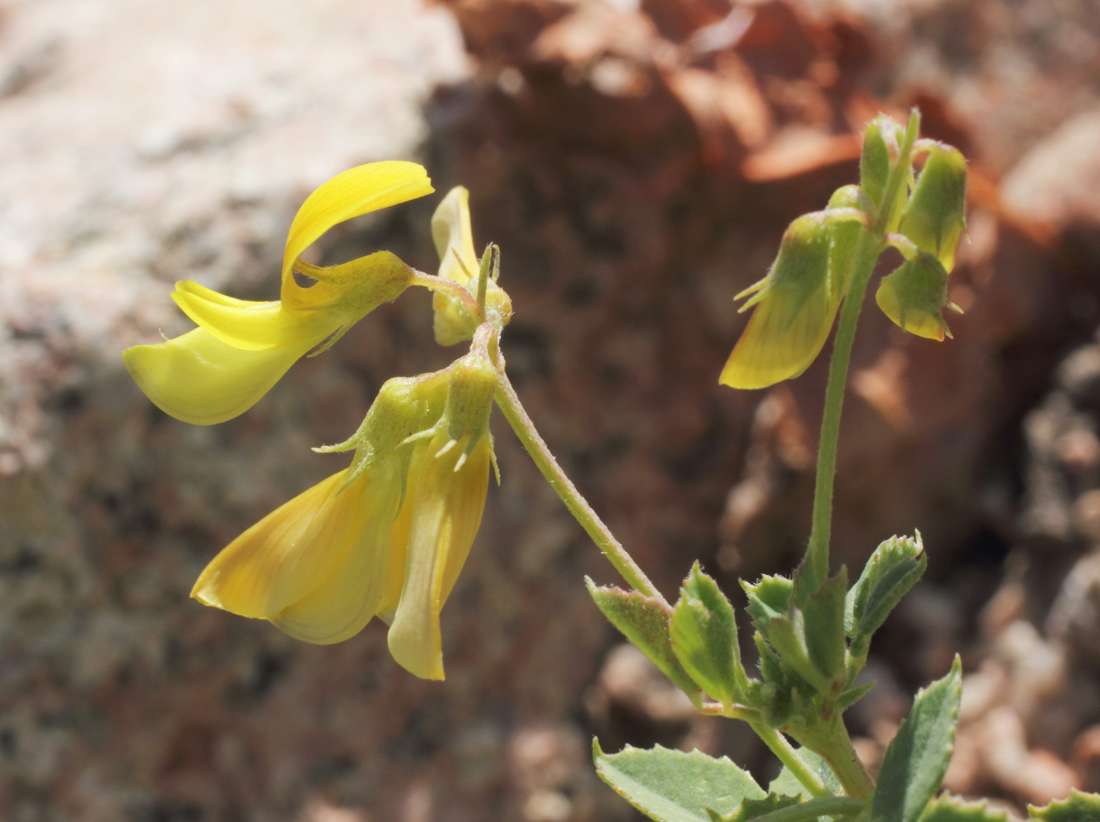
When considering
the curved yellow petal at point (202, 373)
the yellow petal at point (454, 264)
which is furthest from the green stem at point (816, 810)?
the curved yellow petal at point (202, 373)

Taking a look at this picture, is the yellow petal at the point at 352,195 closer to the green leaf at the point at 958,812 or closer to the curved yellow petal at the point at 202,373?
the curved yellow petal at the point at 202,373

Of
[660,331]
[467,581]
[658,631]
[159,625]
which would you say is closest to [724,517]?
[660,331]

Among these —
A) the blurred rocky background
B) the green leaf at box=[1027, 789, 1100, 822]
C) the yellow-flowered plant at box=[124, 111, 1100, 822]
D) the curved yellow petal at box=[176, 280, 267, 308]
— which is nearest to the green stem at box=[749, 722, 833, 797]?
the yellow-flowered plant at box=[124, 111, 1100, 822]

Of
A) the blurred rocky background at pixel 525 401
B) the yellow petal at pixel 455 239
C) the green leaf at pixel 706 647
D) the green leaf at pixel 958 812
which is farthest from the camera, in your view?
the blurred rocky background at pixel 525 401

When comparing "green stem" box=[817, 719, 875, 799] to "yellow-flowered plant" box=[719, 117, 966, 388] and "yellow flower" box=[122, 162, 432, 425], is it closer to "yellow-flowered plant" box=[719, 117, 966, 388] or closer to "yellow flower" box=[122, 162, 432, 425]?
"yellow-flowered plant" box=[719, 117, 966, 388]

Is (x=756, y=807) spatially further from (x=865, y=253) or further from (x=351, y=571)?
(x=865, y=253)

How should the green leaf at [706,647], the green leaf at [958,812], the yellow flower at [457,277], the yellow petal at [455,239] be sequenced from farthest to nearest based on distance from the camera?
the yellow petal at [455,239] → the yellow flower at [457,277] → the green leaf at [706,647] → the green leaf at [958,812]
